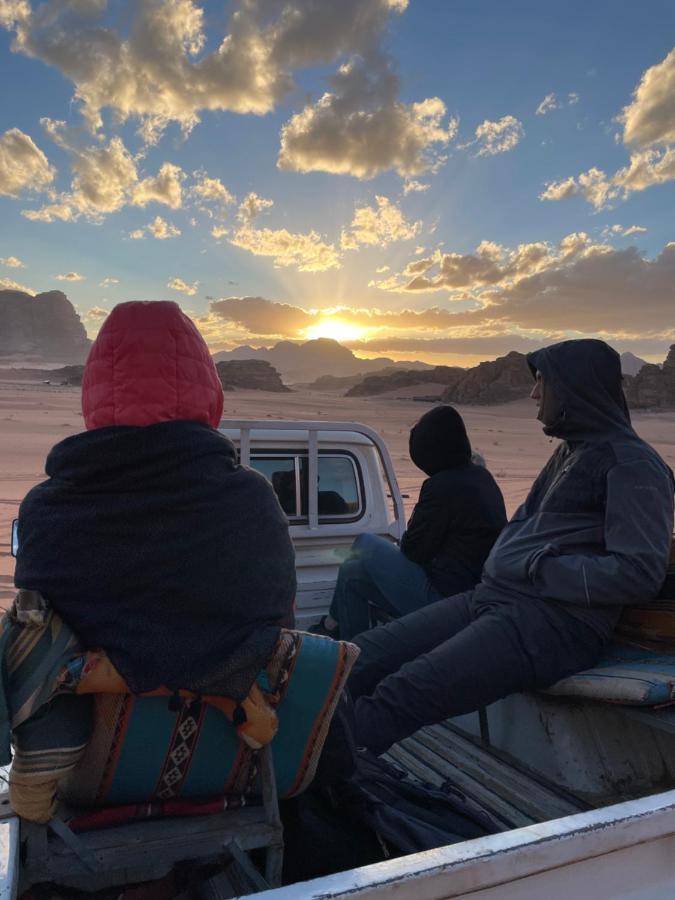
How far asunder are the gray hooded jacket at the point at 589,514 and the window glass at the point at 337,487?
1.99m

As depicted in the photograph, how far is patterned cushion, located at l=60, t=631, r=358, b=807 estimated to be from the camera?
1689 mm

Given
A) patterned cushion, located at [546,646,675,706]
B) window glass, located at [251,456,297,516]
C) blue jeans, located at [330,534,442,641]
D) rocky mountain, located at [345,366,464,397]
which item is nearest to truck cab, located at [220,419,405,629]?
window glass, located at [251,456,297,516]

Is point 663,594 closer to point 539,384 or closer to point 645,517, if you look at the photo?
point 645,517

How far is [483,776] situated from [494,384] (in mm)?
52512

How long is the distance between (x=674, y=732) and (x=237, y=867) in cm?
155

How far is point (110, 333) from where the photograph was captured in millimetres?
1675

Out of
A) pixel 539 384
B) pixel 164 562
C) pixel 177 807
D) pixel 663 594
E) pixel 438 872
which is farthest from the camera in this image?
pixel 539 384

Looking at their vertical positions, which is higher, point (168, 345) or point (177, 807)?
point (168, 345)

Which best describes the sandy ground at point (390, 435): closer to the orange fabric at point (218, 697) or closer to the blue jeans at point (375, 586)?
the blue jeans at point (375, 586)

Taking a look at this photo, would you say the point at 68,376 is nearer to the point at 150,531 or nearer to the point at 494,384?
the point at 494,384

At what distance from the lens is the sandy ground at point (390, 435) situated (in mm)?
14312

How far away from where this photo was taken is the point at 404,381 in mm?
74188

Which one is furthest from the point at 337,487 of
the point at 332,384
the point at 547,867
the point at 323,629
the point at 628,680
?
the point at 332,384

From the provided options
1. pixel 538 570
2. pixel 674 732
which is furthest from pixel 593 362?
pixel 674 732
